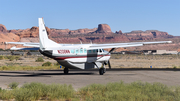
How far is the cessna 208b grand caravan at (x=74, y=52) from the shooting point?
22344 mm

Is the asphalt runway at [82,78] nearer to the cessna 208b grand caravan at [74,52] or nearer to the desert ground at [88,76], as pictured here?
the desert ground at [88,76]

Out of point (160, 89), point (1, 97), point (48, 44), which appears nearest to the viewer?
point (1, 97)

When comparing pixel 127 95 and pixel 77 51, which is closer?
pixel 127 95

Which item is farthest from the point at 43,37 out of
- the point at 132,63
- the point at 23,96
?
the point at 132,63

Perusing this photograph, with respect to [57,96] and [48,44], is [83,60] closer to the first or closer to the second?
[48,44]

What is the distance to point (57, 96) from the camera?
11.4 meters

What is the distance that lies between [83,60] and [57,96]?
14307 millimetres

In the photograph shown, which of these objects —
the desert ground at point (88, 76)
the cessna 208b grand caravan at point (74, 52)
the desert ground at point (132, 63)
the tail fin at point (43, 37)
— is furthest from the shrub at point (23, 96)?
the desert ground at point (132, 63)

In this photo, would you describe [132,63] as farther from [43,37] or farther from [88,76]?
[43,37]

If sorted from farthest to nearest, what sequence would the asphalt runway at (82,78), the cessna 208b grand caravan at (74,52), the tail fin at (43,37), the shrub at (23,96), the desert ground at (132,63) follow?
the desert ground at (132,63) → the cessna 208b grand caravan at (74,52) → the tail fin at (43,37) → the asphalt runway at (82,78) → the shrub at (23,96)

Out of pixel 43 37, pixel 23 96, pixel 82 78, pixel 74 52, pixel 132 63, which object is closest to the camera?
pixel 23 96

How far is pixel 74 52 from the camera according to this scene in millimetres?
24859

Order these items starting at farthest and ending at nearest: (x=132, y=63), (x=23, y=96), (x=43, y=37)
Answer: (x=132, y=63) → (x=43, y=37) → (x=23, y=96)

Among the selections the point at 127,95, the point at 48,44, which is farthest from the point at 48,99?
the point at 48,44
